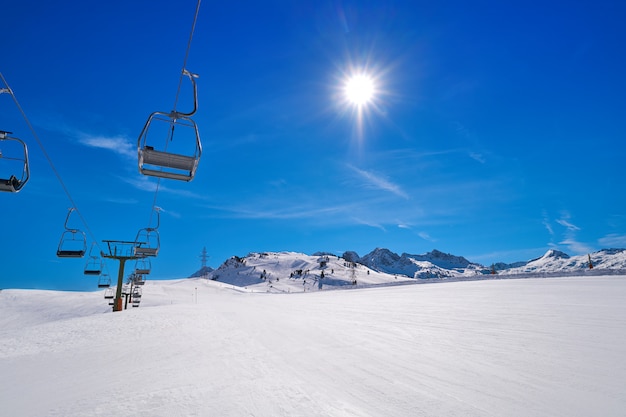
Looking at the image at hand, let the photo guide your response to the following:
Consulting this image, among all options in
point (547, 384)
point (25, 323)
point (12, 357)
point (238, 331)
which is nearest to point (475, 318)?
point (547, 384)

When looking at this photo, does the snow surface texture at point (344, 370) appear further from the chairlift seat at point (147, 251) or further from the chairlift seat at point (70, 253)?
the chairlift seat at point (147, 251)

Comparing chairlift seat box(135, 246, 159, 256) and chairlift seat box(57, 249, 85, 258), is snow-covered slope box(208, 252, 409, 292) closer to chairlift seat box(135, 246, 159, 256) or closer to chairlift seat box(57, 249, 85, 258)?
chairlift seat box(135, 246, 159, 256)

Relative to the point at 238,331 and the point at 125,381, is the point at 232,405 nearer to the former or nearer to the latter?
the point at 125,381

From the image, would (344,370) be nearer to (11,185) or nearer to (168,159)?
(168,159)

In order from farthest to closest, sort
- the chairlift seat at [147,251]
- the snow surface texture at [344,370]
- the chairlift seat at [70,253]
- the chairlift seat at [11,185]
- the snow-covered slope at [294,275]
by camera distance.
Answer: the snow-covered slope at [294,275] < the chairlift seat at [147,251] < the chairlift seat at [70,253] < the chairlift seat at [11,185] < the snow surface texture at [344,370]

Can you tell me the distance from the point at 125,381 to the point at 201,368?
1.28 m

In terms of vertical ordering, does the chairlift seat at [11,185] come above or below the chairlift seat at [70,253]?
above

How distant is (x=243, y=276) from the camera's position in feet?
462

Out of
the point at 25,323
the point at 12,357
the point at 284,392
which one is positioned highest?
the point at 284,392

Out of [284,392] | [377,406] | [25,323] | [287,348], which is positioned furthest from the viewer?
[25,323]

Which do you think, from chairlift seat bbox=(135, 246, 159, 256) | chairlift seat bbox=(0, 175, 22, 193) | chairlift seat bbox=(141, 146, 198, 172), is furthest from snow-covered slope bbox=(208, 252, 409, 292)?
chairlift seat bbox=(141, 146, 198, 172)

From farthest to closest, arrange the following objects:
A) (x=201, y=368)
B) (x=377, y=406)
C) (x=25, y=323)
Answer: (x=25, y=323) → (x=201, y=368) → (x=377, y=406)

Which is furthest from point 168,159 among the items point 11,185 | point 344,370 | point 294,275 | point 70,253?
point 294,275

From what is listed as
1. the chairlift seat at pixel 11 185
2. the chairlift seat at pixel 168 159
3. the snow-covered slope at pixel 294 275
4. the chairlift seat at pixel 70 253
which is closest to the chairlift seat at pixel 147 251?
the chairlift seat at pixel 70 253
